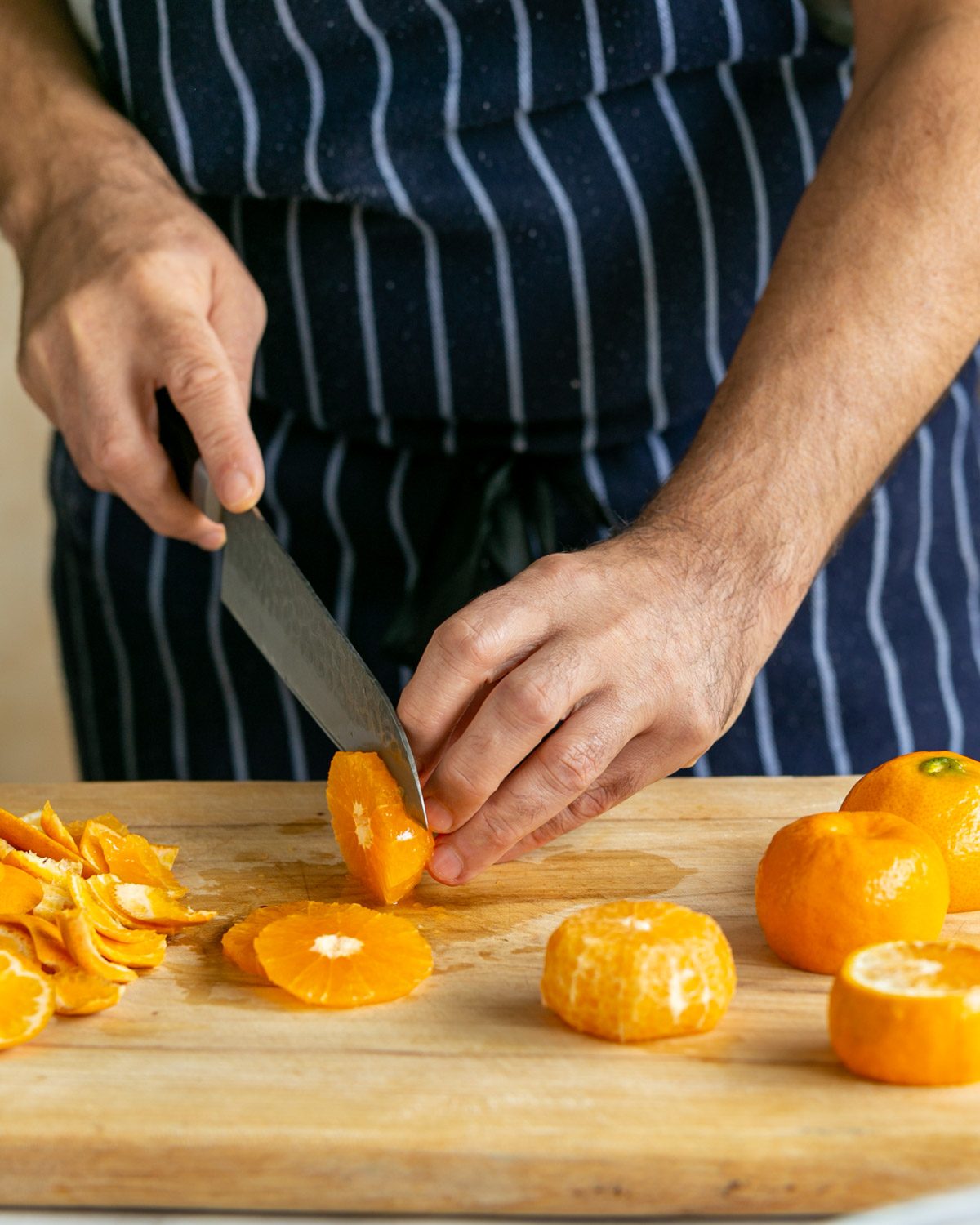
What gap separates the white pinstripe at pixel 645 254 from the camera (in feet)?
5.15

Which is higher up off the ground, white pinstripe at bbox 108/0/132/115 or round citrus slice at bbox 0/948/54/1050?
white pinstripe at bbox 108/0/132/115

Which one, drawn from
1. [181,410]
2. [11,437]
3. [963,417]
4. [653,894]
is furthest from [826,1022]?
[11,437]

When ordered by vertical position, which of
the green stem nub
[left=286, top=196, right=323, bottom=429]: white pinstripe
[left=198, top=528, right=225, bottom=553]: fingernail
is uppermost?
[left=286, top=196, right=323, bottom=429]: white pinstripe

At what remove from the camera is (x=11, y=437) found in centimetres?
380

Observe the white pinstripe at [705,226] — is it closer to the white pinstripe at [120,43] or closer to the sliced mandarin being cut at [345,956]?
the white pinstripe at [120,43]

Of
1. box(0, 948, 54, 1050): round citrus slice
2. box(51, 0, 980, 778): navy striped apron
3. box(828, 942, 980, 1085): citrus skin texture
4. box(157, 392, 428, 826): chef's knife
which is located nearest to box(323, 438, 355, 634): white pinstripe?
box(51, 0, 980, 778): navy striped apron

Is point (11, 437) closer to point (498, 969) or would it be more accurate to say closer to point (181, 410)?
point (181, 410)

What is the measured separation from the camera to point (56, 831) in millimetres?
1202

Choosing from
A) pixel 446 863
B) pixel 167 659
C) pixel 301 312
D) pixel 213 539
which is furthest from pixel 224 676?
pixel 446 863

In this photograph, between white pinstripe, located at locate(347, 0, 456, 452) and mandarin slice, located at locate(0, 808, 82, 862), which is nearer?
mandarin slice, located at locate(0, 808, 82, 862)

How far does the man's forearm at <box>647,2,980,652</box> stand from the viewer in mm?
1271

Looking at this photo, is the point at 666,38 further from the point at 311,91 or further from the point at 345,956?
the point at 345,956

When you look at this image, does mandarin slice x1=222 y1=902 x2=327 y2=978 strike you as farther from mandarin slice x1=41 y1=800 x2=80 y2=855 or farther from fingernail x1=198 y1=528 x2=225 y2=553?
fingernail x1=198 y1=528 x2=225 y2=553

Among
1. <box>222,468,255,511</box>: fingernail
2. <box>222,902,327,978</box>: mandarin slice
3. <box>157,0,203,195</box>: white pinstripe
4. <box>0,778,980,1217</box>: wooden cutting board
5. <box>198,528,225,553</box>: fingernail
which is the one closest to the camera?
<box>0,778,980,1217</box>: wooden cutting board
